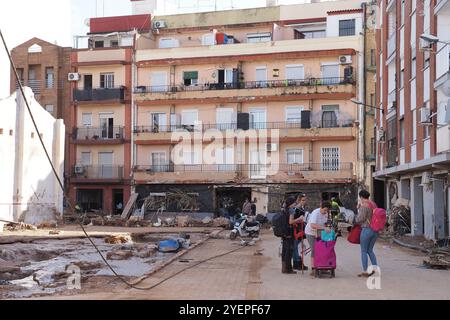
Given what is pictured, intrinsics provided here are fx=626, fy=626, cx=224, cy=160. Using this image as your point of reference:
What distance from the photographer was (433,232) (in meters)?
24.5

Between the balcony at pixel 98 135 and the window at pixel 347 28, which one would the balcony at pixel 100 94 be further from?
the window at pixel 347 28

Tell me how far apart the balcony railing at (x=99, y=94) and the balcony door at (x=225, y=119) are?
25.5ft

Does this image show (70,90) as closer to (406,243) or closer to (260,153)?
(260,153)

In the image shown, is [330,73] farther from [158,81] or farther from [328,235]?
[328,235]

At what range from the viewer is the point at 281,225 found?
45.0ft

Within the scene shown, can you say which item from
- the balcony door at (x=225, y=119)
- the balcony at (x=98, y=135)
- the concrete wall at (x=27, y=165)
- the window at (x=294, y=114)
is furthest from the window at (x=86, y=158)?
the window at (x=294, y=114)

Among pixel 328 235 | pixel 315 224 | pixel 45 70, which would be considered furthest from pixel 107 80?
pixel 328 235

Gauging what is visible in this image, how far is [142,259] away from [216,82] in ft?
93.4

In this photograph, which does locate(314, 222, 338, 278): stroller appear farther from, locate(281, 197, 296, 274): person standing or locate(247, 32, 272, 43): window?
locate(247, 32, 272, 43): window

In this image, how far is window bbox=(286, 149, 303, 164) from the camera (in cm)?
4397

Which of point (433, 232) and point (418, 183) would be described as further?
point (418, 183)

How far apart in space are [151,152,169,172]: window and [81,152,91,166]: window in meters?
5.23

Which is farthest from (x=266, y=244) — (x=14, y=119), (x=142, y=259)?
(x=14, y=119)

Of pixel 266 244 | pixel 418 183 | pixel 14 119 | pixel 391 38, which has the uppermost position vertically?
pixel 391 38
